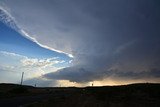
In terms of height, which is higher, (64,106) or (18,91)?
(18,91)

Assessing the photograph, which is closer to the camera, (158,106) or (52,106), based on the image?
(158,106)

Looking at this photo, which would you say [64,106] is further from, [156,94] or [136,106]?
[156,94]

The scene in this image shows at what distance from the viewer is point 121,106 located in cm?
2530

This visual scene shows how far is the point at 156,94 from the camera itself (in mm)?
35000

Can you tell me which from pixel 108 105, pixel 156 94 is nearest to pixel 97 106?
pixel 108 105

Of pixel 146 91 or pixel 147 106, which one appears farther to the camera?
pixel 146 91

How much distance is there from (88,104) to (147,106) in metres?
5.67

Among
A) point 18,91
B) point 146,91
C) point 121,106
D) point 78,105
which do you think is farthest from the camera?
point 18,91

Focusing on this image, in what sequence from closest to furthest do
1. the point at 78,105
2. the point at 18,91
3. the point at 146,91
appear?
1. the point at 78,105
2. the point at 146,91
3. the point at 18,91

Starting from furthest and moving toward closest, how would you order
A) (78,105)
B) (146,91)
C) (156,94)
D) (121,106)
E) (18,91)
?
(18,91) → (146,91) → (156,94) → (78,105) → (121,106)

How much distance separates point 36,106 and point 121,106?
8817 millimetres

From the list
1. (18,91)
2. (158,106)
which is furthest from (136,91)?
(18,91)

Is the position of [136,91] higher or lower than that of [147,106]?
higher

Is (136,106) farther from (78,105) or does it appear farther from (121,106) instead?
(78,105)
